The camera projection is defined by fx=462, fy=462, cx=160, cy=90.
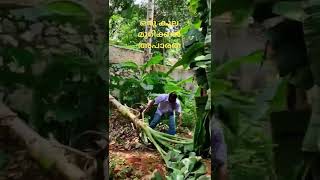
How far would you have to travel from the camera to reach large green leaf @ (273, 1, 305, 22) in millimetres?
1646

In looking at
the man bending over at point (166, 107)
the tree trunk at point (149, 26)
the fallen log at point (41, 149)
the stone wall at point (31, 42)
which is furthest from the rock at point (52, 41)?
the tree trunk at point (149, 26)

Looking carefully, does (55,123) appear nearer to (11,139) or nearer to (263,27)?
(11,139)

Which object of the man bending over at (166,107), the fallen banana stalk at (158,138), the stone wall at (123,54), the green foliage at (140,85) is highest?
the stone wall at (123,54)

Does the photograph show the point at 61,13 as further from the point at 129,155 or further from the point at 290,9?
the point at 129,155

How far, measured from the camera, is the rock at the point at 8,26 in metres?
1.72

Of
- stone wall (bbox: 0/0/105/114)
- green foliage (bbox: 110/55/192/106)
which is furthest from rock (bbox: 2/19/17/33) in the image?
green foliage (bbox: 110/55/192/106)

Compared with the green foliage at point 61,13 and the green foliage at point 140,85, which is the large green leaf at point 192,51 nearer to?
the green foliage at point 61,13

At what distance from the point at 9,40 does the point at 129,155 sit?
332 centimetres

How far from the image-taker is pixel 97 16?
178 centimetres

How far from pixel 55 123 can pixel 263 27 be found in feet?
2.86

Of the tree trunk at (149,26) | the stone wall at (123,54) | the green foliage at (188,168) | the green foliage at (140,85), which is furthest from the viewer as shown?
the tree trunk at (149,26)

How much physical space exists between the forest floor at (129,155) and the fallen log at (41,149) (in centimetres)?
211

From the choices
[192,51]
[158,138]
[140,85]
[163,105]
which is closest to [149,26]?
[140,85]

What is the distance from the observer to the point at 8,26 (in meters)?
1.72
